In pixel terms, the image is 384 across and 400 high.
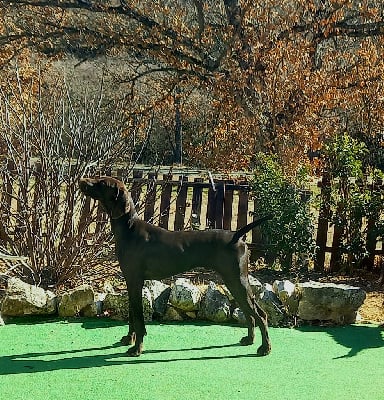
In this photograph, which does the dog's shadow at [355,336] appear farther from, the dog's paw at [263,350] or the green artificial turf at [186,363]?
the dog's paw at [263,350]

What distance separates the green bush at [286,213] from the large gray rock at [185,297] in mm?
2667

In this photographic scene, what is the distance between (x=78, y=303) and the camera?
7.43 metres

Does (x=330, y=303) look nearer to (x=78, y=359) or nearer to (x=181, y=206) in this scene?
(x=78, y=359)

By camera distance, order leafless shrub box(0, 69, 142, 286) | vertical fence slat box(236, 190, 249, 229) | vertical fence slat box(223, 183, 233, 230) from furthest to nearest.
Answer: vertical fence slat box(223, 183, 233, 230) < vertical fence slat box(236, 190, 249, 229) < leafless shrub box(0, 69, 142, 286)

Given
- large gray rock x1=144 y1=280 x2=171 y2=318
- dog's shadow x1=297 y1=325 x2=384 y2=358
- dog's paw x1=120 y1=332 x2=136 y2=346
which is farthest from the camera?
large gray rock x1=144 y1=280 x2=171 y2=318

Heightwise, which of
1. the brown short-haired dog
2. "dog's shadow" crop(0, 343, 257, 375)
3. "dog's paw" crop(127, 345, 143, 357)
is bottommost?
"dog's shadow" crop(0, 343, 257, 375)

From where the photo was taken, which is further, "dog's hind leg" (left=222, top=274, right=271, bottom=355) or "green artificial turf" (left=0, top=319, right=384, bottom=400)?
"dog's hind leg" (left=222, top=274, right=271, bottom=355)

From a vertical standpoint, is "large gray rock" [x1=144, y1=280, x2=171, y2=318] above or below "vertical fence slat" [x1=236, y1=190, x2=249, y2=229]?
below

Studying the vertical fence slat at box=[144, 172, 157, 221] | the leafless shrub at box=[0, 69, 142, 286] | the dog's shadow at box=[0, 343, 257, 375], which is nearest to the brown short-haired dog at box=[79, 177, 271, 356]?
the dog's shadow at box=[0, 343, 257, 375]

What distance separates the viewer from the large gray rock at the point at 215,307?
23.9 feet

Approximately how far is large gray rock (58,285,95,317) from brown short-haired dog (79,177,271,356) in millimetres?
1475

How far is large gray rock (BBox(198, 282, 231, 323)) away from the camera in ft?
23.9

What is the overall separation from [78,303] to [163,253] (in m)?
1.86

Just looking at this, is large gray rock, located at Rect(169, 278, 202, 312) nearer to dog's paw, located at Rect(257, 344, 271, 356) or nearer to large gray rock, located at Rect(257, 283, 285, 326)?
large gray rock, located at Rect(257, 283, 285, 326)
